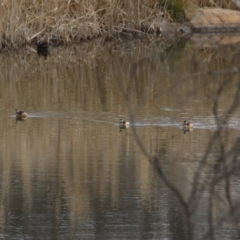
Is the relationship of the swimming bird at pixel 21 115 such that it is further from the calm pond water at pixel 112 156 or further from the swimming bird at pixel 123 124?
the swimming bird at pixel 123 124

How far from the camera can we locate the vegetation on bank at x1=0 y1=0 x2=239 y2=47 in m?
15.6

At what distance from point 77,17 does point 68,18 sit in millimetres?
181

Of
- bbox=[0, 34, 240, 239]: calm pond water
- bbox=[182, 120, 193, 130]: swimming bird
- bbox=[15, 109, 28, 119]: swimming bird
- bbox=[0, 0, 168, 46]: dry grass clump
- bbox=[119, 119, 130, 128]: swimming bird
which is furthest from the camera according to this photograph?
bbox=[0, 0, 168, 46]: dry grass clump

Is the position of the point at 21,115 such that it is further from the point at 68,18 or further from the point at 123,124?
the point at 68,18

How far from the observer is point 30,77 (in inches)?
501

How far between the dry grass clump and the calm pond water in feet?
8.77

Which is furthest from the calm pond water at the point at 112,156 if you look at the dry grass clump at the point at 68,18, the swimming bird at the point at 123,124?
the dry grass clump at the point at 68,18

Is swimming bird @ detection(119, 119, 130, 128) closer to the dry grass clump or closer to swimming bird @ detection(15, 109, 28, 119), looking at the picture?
swimming bird @ detection(15, 109, 28, 119)

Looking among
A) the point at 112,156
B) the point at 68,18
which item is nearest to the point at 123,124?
the point at 112,156

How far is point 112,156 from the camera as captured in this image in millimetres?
7770

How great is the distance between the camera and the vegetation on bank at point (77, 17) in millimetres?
15648

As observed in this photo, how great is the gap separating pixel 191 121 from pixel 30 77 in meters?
4.06

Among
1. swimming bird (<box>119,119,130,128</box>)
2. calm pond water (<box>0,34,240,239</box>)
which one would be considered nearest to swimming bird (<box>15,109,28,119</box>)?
calm pond water (<box>0,34,240,239</box>)

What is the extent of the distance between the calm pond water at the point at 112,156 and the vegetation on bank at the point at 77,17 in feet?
8.83
